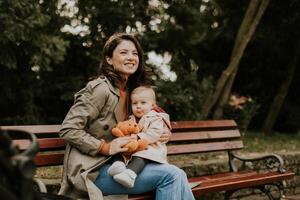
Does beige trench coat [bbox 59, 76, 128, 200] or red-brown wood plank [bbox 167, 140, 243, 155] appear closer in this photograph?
beige trench coat [bbox 59, 76, 128, 200]

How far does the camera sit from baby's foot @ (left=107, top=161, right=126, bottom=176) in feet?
11.8

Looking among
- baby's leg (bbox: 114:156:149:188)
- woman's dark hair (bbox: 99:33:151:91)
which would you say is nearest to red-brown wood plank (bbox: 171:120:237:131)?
woman's dark hair (bbox: 99:33:151:91)

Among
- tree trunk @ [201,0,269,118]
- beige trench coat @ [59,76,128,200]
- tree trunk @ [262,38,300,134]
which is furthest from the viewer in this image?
tree trunk @ [262,38,300,134]

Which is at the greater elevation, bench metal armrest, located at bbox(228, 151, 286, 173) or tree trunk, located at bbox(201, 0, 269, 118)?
tree trunk, located at bbox(201, 0, 269, 118)

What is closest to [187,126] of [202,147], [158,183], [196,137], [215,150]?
[196,137]

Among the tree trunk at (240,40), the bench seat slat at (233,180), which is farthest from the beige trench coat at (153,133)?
the tree trunk at (240,40)

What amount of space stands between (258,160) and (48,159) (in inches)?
98.9

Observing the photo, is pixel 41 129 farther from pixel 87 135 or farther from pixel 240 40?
pixel 240 40

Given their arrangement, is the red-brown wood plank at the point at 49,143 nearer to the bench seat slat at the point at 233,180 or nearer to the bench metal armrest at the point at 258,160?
the bench seat slat at the point at 233,180

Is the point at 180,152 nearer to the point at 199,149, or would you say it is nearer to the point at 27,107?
the point at 199,149

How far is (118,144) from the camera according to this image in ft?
12.2

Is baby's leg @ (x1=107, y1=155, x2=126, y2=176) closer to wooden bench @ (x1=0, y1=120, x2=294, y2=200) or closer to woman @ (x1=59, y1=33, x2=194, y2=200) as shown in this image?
woman @ (x1=59, y1=33, x2=194, y2=200)

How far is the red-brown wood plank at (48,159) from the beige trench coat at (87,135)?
0.59 feet

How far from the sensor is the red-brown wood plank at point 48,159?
381 centimetres
